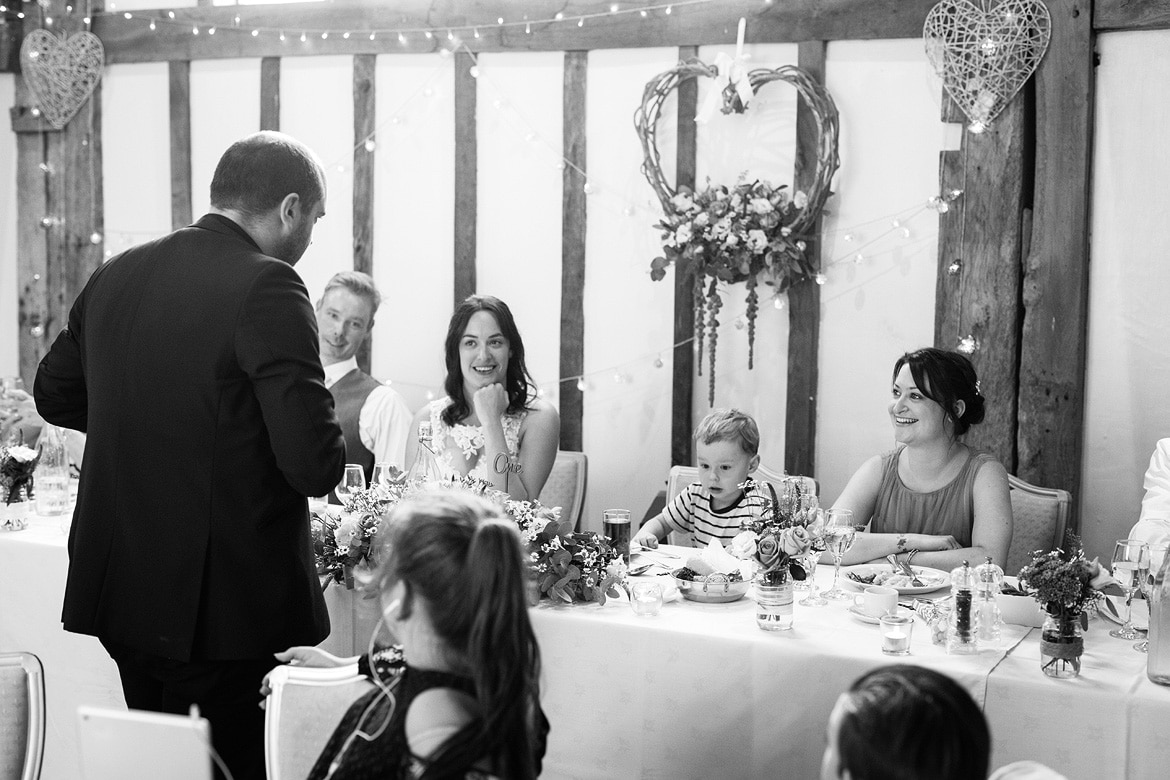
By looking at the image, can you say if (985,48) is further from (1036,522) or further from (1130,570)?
(1130,570)

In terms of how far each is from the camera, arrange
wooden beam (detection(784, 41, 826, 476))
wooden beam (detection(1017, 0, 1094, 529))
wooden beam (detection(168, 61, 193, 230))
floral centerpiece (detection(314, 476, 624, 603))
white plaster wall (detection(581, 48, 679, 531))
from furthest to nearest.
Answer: wooden beam (detection(168, 61, 193, 230))
white plaster wall (detection(581, 48, 679, 531))
wooden beam (detection(784, 41, 826, 476))
wooden beam (detection(1017, 0, 1094, 529))
floral centerpiece (detection(314, 476, 624, 603))

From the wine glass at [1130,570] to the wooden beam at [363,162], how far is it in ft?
12.2

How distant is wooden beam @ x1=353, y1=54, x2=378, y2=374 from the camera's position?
5.36 m

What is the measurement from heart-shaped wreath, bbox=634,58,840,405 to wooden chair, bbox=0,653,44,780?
3093 millimetres

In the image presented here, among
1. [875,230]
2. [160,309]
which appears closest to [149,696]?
[160,309]

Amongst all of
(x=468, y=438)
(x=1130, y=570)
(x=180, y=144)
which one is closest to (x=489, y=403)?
(x=468, y=438)

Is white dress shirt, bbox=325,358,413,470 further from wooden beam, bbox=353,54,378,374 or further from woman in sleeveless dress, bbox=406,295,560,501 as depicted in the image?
wooden beam, bbox=353,54,378,374

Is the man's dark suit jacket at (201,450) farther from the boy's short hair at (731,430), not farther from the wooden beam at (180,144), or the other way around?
the wooden beam at (180,144)

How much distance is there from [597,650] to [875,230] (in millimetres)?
2656

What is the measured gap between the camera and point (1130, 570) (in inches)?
96.2

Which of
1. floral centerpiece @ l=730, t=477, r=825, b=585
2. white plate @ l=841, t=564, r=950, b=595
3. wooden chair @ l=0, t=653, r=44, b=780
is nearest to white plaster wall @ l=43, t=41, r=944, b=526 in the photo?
white plate @ l=841, t=564, r=950, b=595

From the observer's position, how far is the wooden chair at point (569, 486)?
4.54m

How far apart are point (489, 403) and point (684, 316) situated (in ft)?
4.25

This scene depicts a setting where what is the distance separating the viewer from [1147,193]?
4215 millimetres
